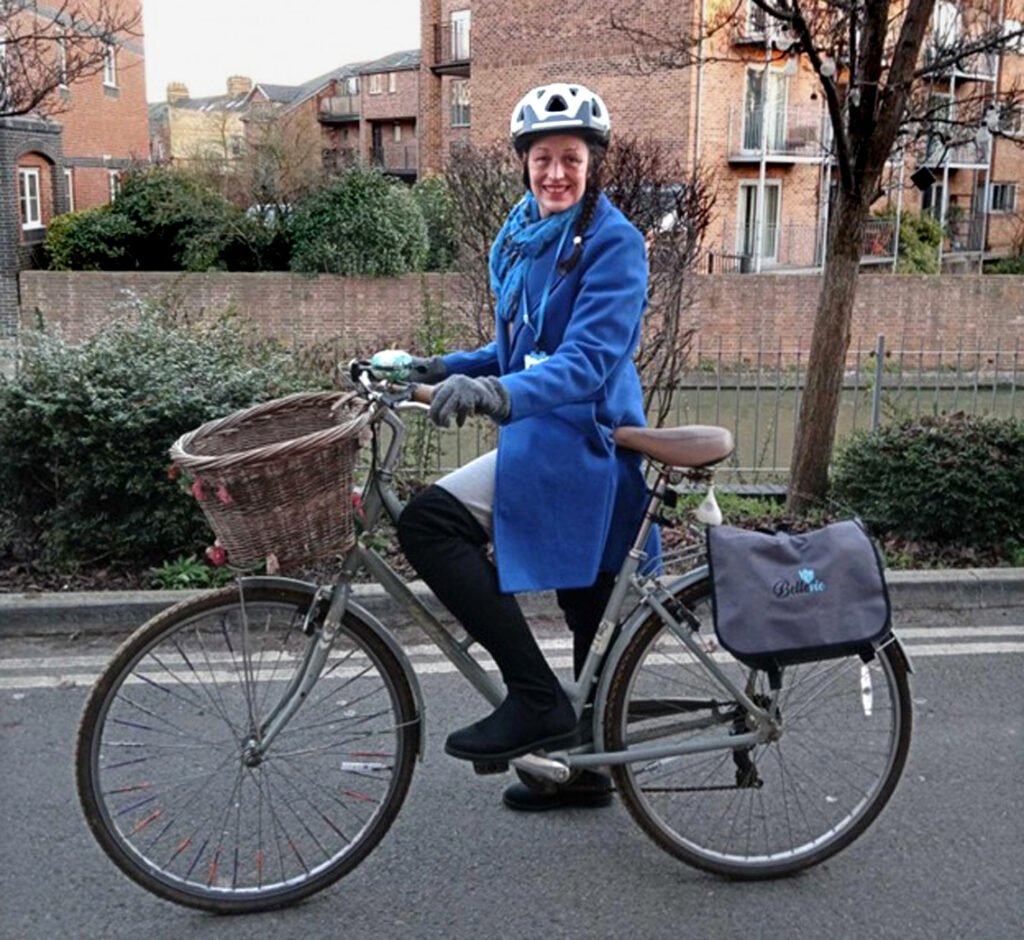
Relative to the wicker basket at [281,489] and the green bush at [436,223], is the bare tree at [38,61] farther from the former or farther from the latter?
the green bush at [436,223]

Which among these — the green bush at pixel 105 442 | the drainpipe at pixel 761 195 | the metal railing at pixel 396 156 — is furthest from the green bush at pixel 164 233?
the metal railing at pixel 396 156

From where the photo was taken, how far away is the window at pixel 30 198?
27359 mm

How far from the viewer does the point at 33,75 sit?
29.9 feet

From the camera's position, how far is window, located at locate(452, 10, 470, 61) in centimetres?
3716

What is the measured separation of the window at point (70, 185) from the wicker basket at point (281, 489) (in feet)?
96.7

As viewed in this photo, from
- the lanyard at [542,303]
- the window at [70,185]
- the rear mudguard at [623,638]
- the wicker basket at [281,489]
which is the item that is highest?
the window at [70,185]

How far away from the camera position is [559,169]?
3.18m

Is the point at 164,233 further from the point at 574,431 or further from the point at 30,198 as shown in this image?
the point at 574,431

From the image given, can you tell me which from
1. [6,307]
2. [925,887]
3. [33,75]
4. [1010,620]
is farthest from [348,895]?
[6,307]

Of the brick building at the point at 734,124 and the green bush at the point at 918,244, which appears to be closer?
the brick building at the point at 734,124

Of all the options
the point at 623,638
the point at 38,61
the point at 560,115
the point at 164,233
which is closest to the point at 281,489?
the point at 623,638

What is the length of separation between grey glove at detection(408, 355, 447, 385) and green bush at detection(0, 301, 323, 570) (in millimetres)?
2712

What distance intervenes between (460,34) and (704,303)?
20.0m

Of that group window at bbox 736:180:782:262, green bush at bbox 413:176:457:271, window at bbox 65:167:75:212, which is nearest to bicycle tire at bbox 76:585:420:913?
green bush at bbox 413:176:457:271
